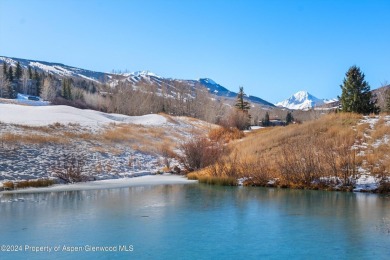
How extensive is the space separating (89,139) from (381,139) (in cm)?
2498

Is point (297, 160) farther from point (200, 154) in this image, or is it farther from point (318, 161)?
point (200, 154)

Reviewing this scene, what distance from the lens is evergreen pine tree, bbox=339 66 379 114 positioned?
124 feet

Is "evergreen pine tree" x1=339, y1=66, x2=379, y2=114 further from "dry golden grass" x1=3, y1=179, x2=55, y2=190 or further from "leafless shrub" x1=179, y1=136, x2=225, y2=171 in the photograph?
"dry golden grass" x1=3, y1=179, x2=55, y2=190

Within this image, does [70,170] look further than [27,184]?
Yes

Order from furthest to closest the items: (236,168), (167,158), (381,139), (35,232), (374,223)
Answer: (167,158)
(381,139)
(236,168)
(374,223)
(35,232)

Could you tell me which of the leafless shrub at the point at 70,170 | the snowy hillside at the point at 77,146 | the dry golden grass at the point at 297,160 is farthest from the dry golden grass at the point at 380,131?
the leafless shrub at the point at 70,170

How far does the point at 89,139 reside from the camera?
120ft

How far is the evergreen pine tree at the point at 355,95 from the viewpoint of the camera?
37875 mm

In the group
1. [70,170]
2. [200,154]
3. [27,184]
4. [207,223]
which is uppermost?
[200,154]

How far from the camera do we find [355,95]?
1510 inches

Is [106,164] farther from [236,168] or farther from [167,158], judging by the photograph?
[236,168]

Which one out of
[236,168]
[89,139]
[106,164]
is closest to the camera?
[236,168]

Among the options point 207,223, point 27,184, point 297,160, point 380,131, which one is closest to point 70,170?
point 27,184

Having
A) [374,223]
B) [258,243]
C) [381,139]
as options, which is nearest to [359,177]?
[381,139]
